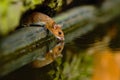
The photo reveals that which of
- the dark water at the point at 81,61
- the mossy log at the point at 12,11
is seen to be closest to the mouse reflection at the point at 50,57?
the dark water at the point at 81,61

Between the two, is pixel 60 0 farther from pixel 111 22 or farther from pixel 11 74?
pixel 111 22

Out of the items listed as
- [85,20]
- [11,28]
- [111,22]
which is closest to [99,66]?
[85,20]

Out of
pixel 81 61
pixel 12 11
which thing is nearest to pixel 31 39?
pixel 12 11

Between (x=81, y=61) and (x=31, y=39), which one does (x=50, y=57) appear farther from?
(x=81, y=61)

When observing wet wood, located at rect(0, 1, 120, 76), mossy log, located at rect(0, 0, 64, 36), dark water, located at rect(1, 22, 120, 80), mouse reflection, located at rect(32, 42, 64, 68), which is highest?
mossy log, located at rect(0, 0, 64, 36)

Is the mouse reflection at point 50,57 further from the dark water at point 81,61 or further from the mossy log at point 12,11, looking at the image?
the mossy log at point 12,11

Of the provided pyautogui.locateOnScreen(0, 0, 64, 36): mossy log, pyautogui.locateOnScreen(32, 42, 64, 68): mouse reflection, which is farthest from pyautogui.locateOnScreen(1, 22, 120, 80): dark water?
pyautogui.locateOnScreen(0, 0, 64, 36): mossy log

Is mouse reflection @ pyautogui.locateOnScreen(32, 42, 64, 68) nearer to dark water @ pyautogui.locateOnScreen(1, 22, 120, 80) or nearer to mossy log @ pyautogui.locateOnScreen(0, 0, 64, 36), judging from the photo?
dark water @ pyautogui.locateOnScreen(1, 22, 120, 80)
